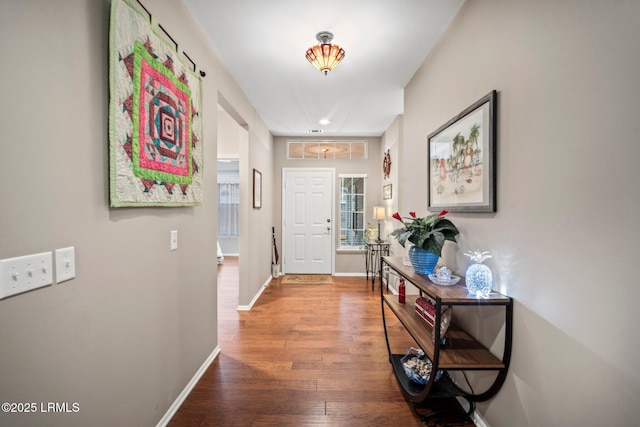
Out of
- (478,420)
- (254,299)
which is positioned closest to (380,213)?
(254,299)

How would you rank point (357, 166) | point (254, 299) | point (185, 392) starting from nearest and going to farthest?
point (185, 392), point (254, 299), point (357, 166)

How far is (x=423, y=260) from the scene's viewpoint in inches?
68.2

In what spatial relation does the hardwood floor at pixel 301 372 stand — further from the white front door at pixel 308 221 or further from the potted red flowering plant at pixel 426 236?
the white front door at pixel 308 221

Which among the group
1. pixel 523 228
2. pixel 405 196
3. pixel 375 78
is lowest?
pixel 523 228

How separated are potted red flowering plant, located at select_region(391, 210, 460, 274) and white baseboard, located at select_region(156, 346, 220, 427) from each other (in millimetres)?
1787

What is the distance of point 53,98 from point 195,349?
1.78 meters

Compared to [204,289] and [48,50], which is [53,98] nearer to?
[48,50]

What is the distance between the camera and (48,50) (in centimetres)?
88

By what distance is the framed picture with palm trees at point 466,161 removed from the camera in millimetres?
1427

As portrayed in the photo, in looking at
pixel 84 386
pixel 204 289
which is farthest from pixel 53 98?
pixel 204 289

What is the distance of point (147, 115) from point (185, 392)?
1.81m

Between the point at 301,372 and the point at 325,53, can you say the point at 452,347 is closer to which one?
the point at 301,372

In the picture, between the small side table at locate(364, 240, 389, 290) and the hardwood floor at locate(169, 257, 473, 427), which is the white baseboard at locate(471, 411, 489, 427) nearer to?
the hardwood floor at locate(169, 257, 473, 427)

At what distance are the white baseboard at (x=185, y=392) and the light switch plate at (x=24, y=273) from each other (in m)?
1.21
